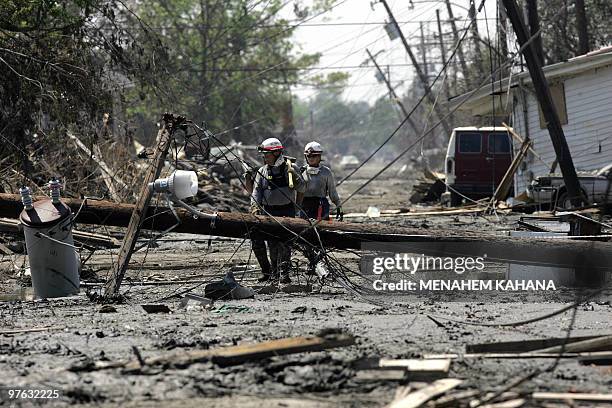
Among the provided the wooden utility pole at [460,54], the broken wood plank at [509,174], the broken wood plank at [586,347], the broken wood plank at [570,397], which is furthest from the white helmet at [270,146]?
the wooden utility pole at [460,54]

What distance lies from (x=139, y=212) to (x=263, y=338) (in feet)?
12.2

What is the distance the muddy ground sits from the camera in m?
5.75

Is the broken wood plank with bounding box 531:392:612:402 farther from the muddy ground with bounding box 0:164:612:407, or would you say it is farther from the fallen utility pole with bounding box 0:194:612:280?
the fallen utility pole with bounding box 0:194:612:280

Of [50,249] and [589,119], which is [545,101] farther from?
[50,249]

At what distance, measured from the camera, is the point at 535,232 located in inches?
472

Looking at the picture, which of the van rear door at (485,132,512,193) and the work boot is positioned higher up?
the van rear door at (485,132,512,193)

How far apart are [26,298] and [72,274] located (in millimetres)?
779

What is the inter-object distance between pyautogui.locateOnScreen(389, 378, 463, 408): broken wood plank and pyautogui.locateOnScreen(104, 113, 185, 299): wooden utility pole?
5235mm

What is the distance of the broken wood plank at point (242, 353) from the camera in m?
6.29

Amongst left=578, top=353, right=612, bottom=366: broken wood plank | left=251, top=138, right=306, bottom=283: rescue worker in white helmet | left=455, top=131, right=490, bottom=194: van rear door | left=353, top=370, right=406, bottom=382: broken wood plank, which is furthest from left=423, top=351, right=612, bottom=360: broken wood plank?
left=455, top=131, right=490, bottom=194: van rear door

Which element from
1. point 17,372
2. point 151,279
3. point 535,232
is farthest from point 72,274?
point 535,232

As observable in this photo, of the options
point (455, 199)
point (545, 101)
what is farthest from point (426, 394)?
point (455, 199)

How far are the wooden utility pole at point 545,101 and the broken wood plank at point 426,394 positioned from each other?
1166cm

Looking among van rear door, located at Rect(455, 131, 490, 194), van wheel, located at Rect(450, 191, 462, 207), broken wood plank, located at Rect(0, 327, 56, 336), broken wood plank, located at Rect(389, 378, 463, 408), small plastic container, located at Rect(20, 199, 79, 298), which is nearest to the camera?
broken wood plank, located at Rect(389, 378, 463, 408)
